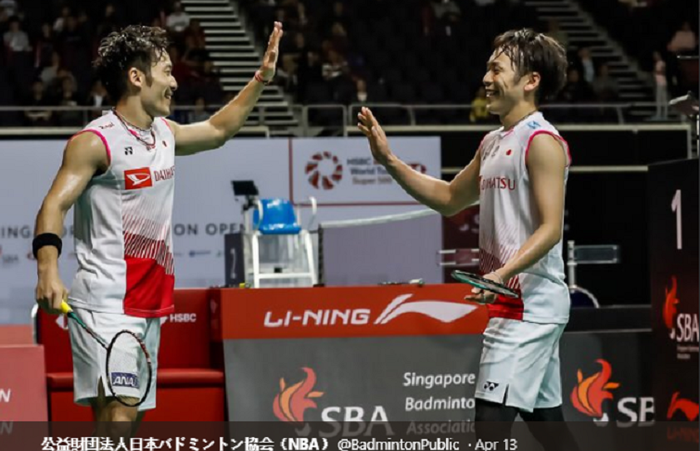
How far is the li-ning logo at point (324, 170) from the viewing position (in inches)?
567

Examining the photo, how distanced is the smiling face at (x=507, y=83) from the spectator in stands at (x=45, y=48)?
12.9m

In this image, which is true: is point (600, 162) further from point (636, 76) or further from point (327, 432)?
point (327, 432)

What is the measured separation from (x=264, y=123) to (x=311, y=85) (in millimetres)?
1308

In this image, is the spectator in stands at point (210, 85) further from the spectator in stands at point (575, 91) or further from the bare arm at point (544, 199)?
the bare arm at point (544, 199)

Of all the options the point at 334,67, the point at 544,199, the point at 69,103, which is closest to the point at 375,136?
the point at 544,199

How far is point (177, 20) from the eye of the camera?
1809cm

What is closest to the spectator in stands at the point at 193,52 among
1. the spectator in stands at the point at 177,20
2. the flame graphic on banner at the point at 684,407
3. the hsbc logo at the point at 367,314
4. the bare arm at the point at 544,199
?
the spectator in stands at the point at 177,20

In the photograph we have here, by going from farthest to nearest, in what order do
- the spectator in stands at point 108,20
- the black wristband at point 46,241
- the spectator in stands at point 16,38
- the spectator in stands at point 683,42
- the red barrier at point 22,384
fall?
the spectator in stands at point 683,42
the spectator in stands at point 108,20
the spectator in stands at point 16,38
the red barrier at point 22,384
the black wristband at point 46,241

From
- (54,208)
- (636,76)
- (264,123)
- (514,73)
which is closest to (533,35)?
(514,73)

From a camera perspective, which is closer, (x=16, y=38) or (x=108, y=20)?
(x=16, y=38)

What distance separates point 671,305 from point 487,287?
2610 millimetres

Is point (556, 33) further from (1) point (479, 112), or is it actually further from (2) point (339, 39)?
(2) point (339, 39)

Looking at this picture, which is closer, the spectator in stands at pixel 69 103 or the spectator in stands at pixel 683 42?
the spectator in stands at pixel 69 103

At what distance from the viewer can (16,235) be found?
13.9 metres
